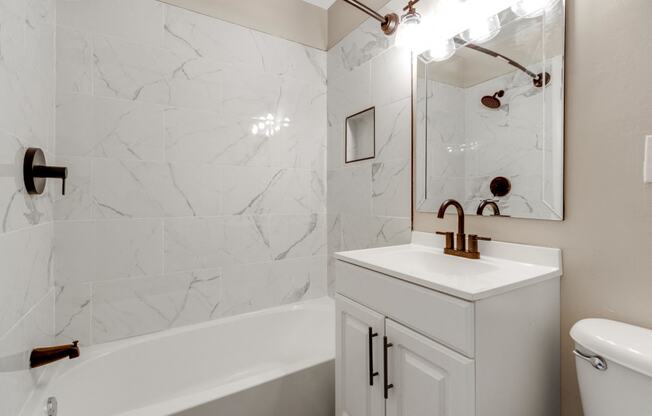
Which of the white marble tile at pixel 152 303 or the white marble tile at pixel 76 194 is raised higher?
the white marble tile at pixel 76 194

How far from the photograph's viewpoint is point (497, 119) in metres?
1.21

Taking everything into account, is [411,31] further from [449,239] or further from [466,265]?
[466,265]

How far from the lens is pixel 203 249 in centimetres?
181

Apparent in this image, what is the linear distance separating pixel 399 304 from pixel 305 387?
746mm

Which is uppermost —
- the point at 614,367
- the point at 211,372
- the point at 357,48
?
the point at 357,48

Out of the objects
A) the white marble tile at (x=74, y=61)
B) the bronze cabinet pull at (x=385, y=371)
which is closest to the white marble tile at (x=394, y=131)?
the bronze cabinet pull at (x=385, y=371)

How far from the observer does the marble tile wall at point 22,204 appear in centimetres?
87

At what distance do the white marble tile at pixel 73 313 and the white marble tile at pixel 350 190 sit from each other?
57.7 inches

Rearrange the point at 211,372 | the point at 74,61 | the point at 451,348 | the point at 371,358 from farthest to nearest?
the point at 211,372 < the point at 74,61 < the point at 371,358 < the point at 451,348

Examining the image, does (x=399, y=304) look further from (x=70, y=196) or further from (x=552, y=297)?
(x=70, y=196)

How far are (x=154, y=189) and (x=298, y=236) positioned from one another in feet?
3.05

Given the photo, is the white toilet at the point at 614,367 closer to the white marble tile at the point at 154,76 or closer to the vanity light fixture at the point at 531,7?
the vanity light fixture at the point at 531,7

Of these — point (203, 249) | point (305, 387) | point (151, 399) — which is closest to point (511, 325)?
point (305, 387)

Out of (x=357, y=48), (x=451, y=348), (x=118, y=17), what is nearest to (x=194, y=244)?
(x=118, y=17)
